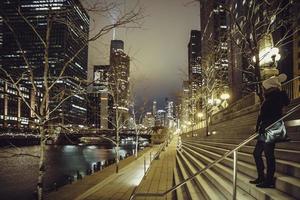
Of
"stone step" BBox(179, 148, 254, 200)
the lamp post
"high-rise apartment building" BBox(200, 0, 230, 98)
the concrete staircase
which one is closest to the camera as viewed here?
the concrete staircase

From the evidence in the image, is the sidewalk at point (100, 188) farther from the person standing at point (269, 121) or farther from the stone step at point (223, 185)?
the person standing at point (269, 121)

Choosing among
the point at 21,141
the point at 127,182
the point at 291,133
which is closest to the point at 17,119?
the point at 21,141

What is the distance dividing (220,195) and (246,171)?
0.85 meters

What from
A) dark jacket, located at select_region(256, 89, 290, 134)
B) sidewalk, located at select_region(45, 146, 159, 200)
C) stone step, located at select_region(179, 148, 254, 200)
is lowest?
sidewalk, located at select_region(45, 146, 159, 200)

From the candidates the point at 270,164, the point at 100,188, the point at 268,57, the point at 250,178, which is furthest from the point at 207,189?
the point at 268,57

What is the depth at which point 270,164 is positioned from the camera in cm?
643

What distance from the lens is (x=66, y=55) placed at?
47.0 ft

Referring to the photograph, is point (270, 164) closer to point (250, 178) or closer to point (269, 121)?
point (269, 121)

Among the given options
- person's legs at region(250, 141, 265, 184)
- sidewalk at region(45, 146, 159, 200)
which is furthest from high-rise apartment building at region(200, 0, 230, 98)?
person's legs at region(250, 141, 265, 184)

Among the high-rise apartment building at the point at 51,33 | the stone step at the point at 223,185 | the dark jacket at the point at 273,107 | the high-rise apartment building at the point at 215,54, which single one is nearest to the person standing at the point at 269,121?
the dark jacket at the point at 273,107

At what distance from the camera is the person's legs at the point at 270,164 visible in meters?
6.43

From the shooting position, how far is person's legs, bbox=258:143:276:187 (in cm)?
643

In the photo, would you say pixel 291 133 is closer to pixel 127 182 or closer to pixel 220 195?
pixel 220 195

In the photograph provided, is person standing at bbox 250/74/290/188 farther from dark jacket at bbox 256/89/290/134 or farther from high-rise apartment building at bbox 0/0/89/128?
high-rise apartment building at bbox 0/0/89/128
